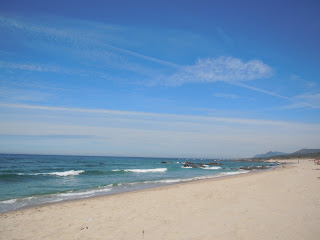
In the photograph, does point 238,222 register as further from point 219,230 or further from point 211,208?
point 211,208

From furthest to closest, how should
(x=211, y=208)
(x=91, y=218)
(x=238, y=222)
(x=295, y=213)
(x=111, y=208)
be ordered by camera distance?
(x=111, y=208) < (x=211, y=208) < (x=91, y=218) < (x=295, y=213) < (x=238, y=222)

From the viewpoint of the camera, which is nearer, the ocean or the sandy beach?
the sandy beach

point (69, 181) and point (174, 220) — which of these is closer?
point (174, 220)

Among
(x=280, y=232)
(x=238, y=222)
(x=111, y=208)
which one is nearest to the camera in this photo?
(x=280, y=232)

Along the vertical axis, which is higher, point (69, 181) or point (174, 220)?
point (174, 220)

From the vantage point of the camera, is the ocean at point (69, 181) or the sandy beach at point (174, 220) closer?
the sandy beach at point (174, 220)

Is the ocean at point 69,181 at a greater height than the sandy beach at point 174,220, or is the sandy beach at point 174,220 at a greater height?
the sandy beach at point 174,220

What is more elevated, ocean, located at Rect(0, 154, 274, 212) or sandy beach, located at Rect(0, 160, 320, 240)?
sandy beach, located at Rect(0, 160, 320, 240)

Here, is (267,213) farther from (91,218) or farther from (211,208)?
(91,218)

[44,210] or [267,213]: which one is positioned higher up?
[267,213]

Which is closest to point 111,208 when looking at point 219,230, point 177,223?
point 177,223

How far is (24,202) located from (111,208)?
5.71 m

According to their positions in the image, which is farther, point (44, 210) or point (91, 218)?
point (44, 210)

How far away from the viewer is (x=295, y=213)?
6.94 metres
